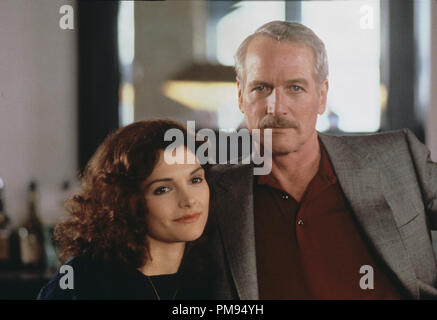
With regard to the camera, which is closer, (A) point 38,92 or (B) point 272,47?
(B) point 272,47

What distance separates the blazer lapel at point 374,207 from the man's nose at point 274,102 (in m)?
0.22

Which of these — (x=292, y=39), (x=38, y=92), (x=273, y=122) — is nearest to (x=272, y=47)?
(x=292, y=39)

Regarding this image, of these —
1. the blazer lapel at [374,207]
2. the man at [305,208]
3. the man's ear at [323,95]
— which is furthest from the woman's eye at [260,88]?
the blazer lapel at [374,207]

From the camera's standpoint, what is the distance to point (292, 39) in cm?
95

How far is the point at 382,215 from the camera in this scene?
3.26 feet

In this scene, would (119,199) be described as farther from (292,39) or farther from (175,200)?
(292,39)

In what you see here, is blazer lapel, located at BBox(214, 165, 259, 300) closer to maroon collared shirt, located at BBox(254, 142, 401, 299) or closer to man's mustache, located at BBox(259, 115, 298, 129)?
maroon collared shirt, located at BBox(254, 142, 401, 299)

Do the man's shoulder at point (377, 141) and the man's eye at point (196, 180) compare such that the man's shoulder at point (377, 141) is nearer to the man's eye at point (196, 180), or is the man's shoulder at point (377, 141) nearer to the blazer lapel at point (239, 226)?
the blazer lapel at point (239, 226)

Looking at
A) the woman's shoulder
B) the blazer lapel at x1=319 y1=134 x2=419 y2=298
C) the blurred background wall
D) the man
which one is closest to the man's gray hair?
the man

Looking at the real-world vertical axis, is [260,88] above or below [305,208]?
above

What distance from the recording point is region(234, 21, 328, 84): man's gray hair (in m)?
0.95

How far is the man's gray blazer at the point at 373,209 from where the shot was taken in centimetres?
94

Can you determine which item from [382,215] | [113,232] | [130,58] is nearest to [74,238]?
[113,232]

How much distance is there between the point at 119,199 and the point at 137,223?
0.22ft
